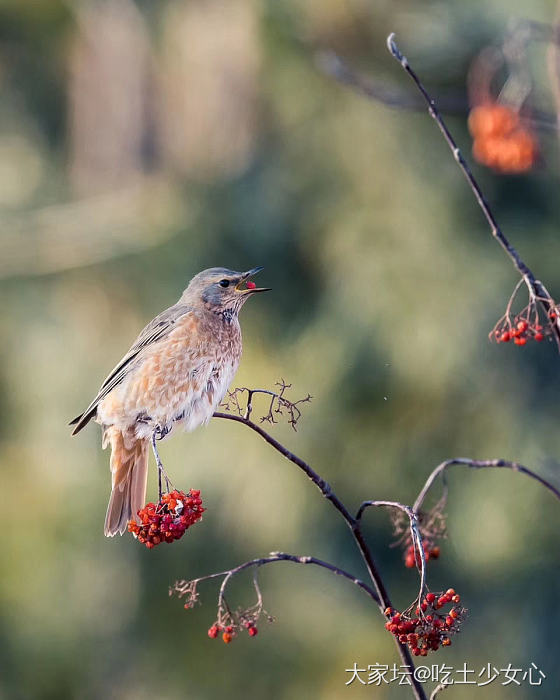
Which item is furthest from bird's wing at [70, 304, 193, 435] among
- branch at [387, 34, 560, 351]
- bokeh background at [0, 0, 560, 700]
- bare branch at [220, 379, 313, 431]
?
→ bokeh background at [0, 0, 560, 700]

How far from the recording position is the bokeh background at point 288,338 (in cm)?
1001

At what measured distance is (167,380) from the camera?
8.36 feet

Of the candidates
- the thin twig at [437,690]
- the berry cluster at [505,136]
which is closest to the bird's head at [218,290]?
the thin twig at [437,690]

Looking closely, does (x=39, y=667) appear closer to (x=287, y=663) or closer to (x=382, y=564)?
(x=287, y=663)

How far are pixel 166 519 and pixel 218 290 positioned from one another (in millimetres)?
734

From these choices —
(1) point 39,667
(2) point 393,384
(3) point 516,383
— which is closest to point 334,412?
(2) point 393,384

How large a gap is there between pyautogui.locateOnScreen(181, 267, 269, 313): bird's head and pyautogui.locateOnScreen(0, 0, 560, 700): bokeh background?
17.5ft

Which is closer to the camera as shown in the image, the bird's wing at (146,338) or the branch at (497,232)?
the branch at (497,232)

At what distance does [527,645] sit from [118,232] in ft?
18.2

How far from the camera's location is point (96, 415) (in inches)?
99.7

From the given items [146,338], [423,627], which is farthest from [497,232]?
[146,338]

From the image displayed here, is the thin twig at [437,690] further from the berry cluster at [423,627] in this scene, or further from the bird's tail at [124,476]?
the bird's tail at [124,476]

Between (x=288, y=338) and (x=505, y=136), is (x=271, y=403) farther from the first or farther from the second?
(x=288, y=338)

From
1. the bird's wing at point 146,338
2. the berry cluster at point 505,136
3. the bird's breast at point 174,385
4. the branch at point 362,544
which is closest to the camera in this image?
the branch at point 362,544
